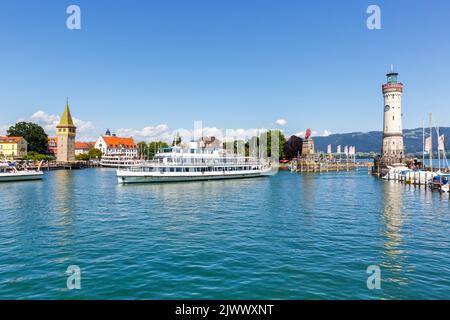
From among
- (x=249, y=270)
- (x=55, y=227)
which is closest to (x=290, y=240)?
(x=249, y=270)

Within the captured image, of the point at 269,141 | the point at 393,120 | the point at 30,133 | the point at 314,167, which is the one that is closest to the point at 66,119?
the point at 30,133

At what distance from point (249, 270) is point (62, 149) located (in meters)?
151

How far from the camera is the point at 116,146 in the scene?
18588 centimetres

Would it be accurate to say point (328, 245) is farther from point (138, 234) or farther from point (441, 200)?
point (441, 200)

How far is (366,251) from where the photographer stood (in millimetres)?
20250

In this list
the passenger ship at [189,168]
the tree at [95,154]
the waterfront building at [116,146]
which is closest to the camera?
the passenger ship at [189,168]

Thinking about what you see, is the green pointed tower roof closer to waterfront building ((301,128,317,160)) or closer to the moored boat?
the moored boat

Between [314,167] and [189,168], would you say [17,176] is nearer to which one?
[189,168]

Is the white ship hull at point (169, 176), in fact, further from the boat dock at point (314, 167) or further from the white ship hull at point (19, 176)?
the boat dock at point (314, 167)

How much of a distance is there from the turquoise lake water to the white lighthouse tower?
215 feet

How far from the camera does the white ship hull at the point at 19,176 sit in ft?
234

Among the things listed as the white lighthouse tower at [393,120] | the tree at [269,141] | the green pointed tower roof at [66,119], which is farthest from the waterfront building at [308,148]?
the green pointed tower roof at [66,119]

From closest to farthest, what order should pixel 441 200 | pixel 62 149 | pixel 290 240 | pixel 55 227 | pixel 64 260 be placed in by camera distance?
pixel 64 260, pixel 290 240, pixel 55 227, pixel 441 200, pixel 62 149

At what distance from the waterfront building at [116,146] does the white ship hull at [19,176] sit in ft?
340
